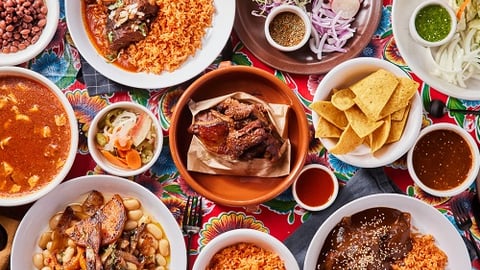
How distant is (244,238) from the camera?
362 centimetres

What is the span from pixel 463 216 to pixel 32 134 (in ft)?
7.89

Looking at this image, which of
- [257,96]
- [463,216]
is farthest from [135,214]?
[463,216]

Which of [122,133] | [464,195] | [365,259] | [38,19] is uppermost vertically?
[38,19]

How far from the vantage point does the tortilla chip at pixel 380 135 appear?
3.50m

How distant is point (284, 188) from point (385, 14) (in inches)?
45.9

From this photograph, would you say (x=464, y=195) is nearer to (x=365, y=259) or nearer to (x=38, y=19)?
(x=365, y=259)

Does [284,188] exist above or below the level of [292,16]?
below

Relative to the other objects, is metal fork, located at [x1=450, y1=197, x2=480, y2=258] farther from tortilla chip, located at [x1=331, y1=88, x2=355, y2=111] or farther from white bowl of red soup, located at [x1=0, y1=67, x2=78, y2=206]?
white bowl of red soup, located at [x1=0, y1=67, x2=78, y2=206]

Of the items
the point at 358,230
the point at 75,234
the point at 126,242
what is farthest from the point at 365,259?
the point at 75,234

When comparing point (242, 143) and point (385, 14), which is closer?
point (242, 143)

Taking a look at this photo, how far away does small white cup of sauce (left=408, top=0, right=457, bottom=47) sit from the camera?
3600 millimetres

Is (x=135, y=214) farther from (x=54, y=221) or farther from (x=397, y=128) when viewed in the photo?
(x=397, y=128)

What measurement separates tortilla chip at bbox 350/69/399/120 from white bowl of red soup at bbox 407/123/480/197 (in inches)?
15.8

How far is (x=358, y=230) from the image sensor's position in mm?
3689
